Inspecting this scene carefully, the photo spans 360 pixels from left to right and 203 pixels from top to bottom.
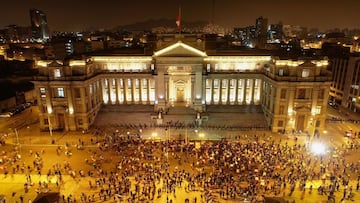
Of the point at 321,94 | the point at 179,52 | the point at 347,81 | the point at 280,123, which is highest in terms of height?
the point at 179,52

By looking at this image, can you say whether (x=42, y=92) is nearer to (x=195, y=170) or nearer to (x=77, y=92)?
(x=77, y=92)

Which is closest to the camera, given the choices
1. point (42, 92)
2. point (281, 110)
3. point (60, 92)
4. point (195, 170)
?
point (195, 170)

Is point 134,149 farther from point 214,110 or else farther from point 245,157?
point 214,110

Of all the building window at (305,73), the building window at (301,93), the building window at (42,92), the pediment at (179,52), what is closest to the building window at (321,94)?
the building window at (301,93)

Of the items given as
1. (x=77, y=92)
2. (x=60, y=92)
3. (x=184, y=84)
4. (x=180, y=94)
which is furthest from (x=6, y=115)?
(x=184, y=84)

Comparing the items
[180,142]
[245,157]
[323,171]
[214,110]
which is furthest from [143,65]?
[323,171]

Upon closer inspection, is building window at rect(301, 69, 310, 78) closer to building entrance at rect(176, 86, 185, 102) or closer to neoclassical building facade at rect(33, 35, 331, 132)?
neoclassical building facade at rect(33, 35, 331, 132)

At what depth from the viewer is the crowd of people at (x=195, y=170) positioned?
124 ft

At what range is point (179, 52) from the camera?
67562 millimetres

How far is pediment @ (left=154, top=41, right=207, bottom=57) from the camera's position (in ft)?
220

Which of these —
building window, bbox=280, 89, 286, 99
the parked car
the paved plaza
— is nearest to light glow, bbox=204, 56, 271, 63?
the paved plaza

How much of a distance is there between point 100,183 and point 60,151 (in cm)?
1595

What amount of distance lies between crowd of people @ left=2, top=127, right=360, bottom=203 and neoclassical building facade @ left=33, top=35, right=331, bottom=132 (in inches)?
354

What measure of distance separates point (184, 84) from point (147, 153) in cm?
2620
